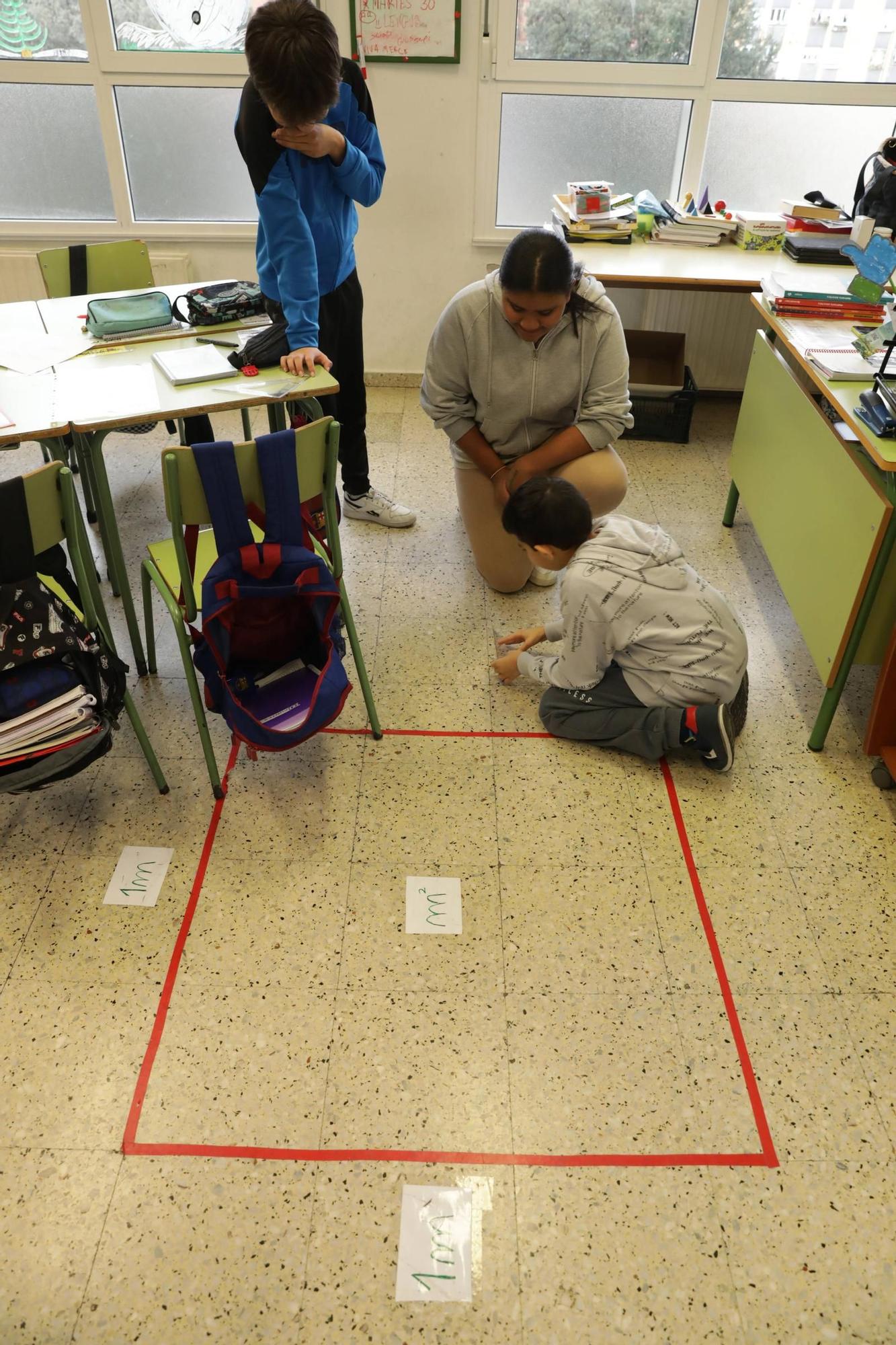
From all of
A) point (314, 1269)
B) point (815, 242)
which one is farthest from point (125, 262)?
point (314, 1269)

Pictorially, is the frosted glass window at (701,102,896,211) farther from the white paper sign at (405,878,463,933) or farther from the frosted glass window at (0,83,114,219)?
the white paper sign at (405,878,463,933)

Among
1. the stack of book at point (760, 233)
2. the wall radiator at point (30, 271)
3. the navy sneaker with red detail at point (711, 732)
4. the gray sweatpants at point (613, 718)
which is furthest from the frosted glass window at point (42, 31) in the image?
the navy sneaker with red detail at point (711, 732)

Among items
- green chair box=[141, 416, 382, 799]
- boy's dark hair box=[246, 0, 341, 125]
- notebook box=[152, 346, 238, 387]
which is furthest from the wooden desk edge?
notebook box=[152, 346, 238, 387]

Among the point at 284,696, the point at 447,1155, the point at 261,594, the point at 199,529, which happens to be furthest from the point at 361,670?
the point at 447,1155

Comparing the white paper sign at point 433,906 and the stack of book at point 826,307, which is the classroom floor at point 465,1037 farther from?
the stack of book at point 826,307

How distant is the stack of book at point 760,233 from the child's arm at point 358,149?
5.35ft

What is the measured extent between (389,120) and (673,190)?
118cm

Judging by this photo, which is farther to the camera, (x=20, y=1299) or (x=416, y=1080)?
(x=416, y=1080)

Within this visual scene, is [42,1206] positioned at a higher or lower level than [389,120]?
lower

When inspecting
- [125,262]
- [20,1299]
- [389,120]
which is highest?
[389,120]

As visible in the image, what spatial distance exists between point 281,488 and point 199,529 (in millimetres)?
249

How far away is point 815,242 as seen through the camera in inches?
133

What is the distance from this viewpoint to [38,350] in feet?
8.09

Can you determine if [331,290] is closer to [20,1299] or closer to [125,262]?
[125,262]
